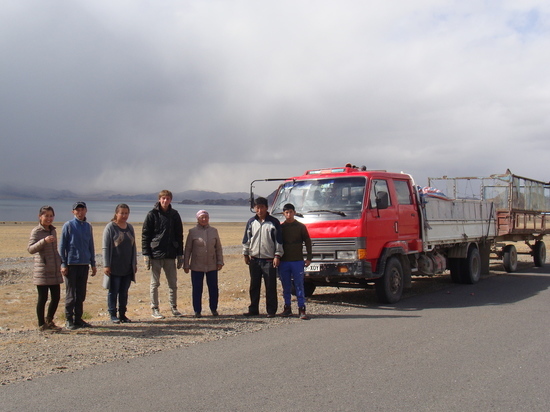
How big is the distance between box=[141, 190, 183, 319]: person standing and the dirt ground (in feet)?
2.57

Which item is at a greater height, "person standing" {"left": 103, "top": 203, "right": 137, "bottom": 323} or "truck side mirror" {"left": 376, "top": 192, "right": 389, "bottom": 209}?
"truck side mirror" {"left": 376, "top": 192, "right": 389, "bottom": 209}

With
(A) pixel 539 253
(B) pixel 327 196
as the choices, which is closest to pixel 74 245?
(B) pixel 327 196

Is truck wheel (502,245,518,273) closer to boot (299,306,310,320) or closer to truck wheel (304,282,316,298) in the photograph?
truck wheel (304,282,316,298)

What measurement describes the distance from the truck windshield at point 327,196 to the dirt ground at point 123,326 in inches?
74.0

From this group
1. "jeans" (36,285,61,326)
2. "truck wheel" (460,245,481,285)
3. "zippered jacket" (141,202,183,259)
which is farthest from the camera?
"truck wheel" (460,245,481,285)

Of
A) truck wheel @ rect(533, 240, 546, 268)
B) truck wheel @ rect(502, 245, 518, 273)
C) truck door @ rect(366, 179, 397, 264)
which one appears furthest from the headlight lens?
truck wheel @ rect(533, 240, 546, 268)

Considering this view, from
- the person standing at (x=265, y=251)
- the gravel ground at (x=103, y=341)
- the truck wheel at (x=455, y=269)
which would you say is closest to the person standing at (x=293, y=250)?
the person standing at (x=265, y=251)

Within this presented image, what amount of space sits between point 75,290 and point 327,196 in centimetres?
503

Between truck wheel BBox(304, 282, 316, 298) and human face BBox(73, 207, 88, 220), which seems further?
truck wheel BBox(304, 282, 316, 298)

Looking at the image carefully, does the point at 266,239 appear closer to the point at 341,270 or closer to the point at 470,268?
the point at 341,270

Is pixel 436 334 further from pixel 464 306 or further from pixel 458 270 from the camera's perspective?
pixel 458 270

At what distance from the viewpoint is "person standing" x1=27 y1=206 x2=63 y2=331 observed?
8172mm

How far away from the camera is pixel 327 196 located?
440 inches

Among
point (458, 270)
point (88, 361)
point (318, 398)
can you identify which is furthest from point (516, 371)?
point (458, 270)
